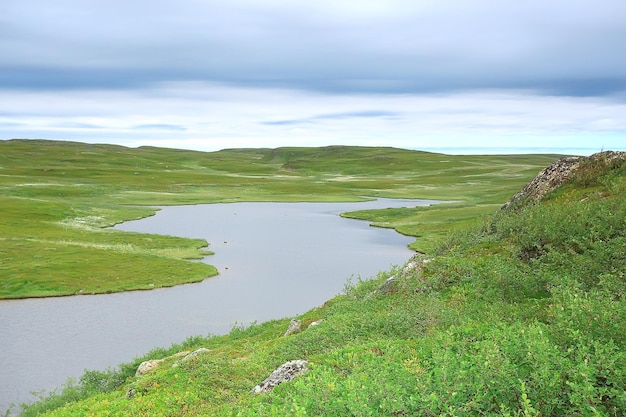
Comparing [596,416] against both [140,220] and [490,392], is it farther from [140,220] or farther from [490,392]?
[140,220]

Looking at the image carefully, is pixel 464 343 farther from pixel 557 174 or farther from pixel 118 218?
pixel 118 218

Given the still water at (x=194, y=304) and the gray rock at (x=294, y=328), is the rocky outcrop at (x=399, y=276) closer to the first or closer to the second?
the gray rock at (x=294, y=328)

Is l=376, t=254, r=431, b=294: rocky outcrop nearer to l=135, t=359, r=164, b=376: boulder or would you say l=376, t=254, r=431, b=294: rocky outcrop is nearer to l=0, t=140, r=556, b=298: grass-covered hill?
l=135, t=359, r=164, b=376: boulder

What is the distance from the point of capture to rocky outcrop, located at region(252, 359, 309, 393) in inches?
571

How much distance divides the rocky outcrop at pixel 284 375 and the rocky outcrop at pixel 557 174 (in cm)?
2312

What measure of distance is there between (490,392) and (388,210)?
98799 millimetres

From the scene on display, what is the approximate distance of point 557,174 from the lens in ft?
108

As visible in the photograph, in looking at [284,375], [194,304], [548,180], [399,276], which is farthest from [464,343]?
[194,304]

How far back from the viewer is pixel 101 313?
1647 inches

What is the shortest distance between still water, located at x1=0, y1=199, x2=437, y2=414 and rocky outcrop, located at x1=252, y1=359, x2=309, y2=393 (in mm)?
18148

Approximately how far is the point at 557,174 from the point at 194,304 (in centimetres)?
3190

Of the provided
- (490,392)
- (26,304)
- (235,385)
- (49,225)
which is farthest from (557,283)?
(49,225)

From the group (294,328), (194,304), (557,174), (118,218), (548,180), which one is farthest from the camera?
(118,218)

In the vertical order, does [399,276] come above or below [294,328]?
above
